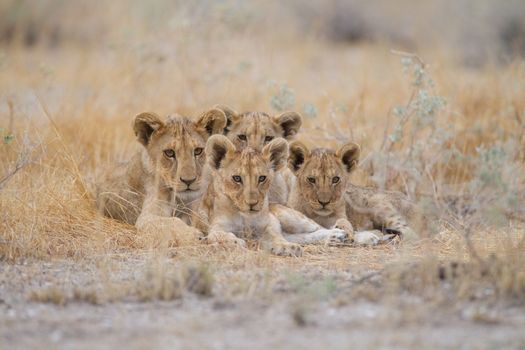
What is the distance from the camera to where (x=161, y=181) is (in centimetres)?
742

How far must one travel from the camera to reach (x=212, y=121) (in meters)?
7.55

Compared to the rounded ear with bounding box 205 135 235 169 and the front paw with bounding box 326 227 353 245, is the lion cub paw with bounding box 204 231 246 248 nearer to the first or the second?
the rounded ear with bounding box 205 135 235 169

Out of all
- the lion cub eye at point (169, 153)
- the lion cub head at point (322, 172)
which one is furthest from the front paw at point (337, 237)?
the lion cub eye at point (169, 153)

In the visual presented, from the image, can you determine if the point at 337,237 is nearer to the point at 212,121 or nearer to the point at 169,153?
the point at 212,121

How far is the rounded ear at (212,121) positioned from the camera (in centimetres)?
750

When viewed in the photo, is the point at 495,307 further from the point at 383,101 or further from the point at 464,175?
the point at 383,101

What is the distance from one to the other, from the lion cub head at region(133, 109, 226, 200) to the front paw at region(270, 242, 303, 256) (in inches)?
36.0

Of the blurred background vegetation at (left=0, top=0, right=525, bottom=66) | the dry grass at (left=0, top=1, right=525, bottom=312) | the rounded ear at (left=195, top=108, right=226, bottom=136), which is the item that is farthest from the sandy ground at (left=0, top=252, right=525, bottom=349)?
the blurred background vegetation at (left=0, top=0, right=525, bottom=66)

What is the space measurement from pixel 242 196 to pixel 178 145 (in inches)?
31.2

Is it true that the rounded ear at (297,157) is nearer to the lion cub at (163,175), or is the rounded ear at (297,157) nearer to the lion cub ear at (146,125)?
the lion cub at (163,175)

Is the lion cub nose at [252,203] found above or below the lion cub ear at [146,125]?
below

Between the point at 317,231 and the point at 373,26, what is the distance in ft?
41.8

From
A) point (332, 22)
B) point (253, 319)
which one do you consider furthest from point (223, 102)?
point (332, 22)

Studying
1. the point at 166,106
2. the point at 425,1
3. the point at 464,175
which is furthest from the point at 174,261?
the point at 425,1
